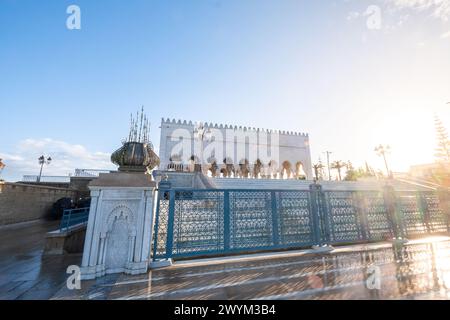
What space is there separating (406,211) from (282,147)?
22.0 meters

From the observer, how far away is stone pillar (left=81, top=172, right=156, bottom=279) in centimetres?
326

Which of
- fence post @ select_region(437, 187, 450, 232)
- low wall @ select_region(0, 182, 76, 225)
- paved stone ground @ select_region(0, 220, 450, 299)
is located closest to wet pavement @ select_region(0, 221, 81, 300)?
paved stone ground @ select_region(0, 220, 450, 299)

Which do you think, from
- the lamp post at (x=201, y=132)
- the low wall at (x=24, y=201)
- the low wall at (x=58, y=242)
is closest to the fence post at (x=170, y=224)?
the low wall at (x=58, y=242)

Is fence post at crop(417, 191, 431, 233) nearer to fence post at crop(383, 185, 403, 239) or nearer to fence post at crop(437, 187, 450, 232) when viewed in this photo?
fence post at crop(437, 187, 450, 232)

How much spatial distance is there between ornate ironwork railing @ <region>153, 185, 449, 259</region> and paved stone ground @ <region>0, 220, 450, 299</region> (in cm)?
36

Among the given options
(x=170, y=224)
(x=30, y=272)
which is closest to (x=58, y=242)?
(x=30, y=272)

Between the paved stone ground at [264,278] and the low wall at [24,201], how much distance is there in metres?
7.96

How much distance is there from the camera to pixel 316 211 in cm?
493

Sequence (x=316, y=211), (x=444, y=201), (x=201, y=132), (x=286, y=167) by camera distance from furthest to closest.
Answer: (x=286, y=167) → (x=201, y=132) → (x=444, y=201) → (x=316, y=211)

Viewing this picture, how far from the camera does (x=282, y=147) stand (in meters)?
27.7

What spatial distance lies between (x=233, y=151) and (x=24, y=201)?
765 inches

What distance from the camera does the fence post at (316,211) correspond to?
4.84m

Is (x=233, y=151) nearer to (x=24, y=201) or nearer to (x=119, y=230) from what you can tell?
(x=24, y=201)

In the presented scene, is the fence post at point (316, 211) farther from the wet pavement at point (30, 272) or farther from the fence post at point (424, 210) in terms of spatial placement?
the wet pavement at point (30, 272)
